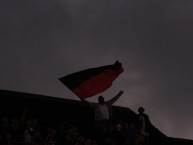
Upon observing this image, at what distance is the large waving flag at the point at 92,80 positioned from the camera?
20516 mm

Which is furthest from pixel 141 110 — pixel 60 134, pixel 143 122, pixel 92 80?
pixel 60 134

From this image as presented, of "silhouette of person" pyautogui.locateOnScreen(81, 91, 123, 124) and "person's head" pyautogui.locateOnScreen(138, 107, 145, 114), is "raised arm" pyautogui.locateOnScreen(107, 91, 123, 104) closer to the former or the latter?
"silhouette of person" pyautogui.locateOnScreen(81, 91, 123, 124)

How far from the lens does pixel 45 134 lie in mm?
19891

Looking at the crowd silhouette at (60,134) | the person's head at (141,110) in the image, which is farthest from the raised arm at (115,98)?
the person's head at (141,110)

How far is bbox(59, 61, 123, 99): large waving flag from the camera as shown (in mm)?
20516

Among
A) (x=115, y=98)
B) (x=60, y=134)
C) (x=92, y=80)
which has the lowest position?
(x=60, y=134)

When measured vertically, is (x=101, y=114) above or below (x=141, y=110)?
below

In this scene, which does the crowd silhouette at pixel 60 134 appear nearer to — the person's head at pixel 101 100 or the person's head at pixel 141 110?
the person's head at pixel 141 110

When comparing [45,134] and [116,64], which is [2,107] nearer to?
[45,134]

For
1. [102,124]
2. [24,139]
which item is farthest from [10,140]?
[102,124]

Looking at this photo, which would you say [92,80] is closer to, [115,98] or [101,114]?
[115,98]

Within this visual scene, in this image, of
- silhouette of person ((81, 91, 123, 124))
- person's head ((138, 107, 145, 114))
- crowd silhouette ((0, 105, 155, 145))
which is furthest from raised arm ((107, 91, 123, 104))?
person's head ((138, 107, 145, 114))

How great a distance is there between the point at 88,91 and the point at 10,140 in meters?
4.35

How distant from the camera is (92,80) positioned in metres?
21.0
